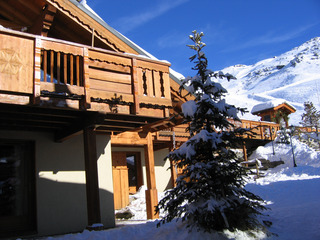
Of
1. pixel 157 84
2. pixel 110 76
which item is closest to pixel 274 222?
pixel 157 84

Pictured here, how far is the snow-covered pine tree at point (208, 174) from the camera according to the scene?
624 centimetres

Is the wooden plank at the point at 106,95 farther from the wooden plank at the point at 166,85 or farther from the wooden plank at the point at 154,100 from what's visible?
the wooden plank at the point at 166,85

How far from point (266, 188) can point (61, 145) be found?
337 inches

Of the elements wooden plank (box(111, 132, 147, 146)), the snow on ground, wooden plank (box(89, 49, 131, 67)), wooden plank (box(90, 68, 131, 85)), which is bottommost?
the snow on ground

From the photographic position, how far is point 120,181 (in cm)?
1488

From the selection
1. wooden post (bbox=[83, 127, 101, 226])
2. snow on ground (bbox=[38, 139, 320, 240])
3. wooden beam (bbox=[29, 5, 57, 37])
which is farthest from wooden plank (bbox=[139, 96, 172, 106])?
wooden beam (bbox=[29, 5, 57, 37])

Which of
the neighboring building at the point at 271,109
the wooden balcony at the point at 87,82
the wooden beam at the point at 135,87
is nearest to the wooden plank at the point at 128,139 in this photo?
the wooden balcony at the point at 87,82

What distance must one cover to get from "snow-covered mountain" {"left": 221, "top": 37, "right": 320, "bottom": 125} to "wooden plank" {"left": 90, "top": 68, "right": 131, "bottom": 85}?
49.6 m

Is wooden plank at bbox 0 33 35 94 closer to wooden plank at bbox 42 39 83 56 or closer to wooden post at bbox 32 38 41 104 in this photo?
wooden post at bbox 32 38 41 104

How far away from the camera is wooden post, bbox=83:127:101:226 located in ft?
23.4

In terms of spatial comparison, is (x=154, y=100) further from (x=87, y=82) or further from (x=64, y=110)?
(x=64, y=110)

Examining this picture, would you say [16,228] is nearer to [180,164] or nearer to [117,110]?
[117,110]

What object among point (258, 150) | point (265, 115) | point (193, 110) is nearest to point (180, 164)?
point (193, 110)

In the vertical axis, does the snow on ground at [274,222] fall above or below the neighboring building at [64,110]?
below
